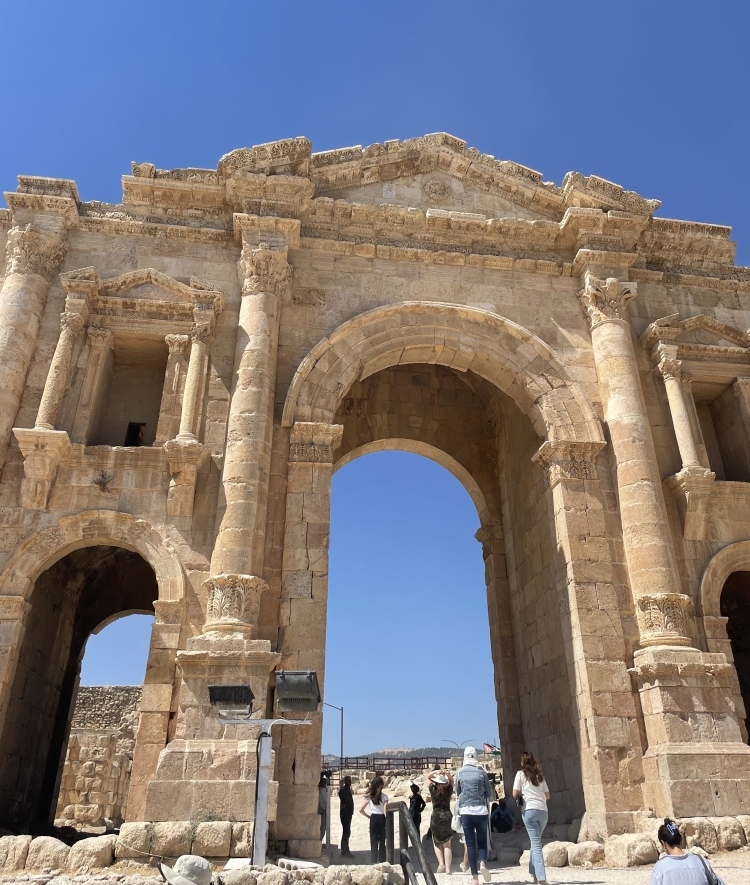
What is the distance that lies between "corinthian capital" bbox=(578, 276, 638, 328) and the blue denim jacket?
28.5 feet

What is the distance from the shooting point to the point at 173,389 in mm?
12141

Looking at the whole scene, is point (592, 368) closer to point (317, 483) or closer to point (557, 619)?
point (557, 619)

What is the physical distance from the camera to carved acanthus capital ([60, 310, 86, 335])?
39.5ft

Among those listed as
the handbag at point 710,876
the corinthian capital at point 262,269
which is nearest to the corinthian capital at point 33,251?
the corinthian capital at point 262,269

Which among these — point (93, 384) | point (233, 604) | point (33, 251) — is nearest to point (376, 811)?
point (233, 604)

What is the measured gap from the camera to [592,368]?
13.5 m

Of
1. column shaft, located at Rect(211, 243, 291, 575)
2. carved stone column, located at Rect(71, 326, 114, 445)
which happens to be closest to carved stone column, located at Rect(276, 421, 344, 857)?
column shaft, located at Rect(211, 243, 291, 575)

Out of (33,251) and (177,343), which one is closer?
(177,343)

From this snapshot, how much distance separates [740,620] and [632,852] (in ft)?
23.6

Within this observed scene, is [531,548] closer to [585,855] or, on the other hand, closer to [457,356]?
[457,356]

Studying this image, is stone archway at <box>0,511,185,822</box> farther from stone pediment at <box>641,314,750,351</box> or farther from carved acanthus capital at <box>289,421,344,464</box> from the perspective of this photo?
stone pediment at <box>641,314,750,351</box>

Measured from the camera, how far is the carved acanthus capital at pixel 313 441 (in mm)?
11914

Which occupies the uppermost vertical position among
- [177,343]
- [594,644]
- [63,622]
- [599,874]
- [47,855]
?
[177,343]

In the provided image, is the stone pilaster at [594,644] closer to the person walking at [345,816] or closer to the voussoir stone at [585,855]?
the voussoir stone at [585,855]
